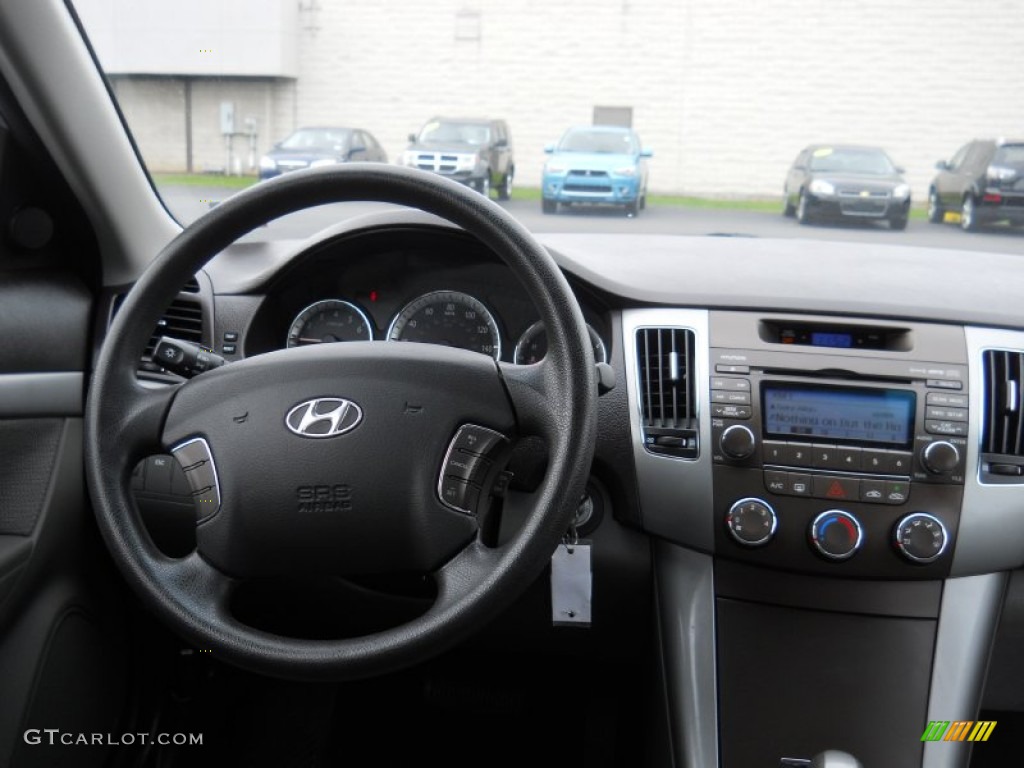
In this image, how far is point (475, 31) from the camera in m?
2.55

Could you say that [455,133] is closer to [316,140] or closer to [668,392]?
[316,140]

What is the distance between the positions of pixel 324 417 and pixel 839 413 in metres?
1.07

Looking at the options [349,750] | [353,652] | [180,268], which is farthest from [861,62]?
[349,750]

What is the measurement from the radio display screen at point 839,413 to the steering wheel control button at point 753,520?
15 centimetres

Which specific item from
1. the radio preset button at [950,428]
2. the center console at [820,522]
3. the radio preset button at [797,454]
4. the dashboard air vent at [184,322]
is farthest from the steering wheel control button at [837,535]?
the dashboard air vent at [184,322]

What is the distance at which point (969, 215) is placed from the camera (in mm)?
2439

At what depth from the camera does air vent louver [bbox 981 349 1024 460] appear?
2008 millimetres

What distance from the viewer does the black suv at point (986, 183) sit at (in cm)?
236

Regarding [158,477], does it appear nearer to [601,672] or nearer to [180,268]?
[180,268]

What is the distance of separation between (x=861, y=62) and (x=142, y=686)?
2.27 m

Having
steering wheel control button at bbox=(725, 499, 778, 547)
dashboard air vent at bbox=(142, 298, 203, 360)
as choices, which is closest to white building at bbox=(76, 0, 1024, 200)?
dashboard air vent at bbox=(142, 298, 203, 360)

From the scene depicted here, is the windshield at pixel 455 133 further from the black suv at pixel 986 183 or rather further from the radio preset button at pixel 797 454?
the black suv at pixel 986 183

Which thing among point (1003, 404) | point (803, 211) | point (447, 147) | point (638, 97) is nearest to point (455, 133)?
point (447, 147)

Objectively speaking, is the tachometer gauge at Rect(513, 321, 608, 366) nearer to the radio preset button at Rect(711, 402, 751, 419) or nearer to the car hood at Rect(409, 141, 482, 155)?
the radio preset button at Rect(711, 402, 751, 419)
